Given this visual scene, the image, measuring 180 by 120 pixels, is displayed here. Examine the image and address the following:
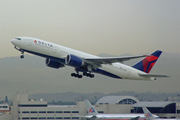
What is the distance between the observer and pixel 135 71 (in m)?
42.3

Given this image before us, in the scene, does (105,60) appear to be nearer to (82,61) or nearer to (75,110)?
(82,61)

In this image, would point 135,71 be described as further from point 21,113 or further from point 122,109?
point 21,113

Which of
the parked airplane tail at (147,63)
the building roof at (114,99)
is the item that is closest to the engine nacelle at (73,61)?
the parked airplane tail at (147,63)

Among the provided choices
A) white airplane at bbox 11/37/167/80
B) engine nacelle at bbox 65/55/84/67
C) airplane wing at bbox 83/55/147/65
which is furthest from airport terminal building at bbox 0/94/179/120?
engine nacelle at bbox 65/55/84/67

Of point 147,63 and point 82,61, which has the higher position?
point 147,63

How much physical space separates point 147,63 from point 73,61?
1407cm

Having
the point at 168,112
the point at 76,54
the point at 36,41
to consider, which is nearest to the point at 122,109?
the point at 168,112

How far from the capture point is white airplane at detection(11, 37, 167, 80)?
112 feet

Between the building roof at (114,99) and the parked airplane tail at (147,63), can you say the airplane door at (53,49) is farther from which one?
the building roof at (114,99)

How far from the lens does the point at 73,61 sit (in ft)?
118

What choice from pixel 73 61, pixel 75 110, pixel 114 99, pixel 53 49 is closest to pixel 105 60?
pixel 73 61

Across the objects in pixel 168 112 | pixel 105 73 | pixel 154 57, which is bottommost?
pixel 168 112

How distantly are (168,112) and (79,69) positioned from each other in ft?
83.5

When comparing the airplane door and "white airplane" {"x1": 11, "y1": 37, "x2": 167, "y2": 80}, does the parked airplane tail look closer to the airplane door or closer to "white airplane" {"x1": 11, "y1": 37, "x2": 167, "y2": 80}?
"white airplane" {"x1": 11, "y1": 37, "x2": 167, "y2": 80}
